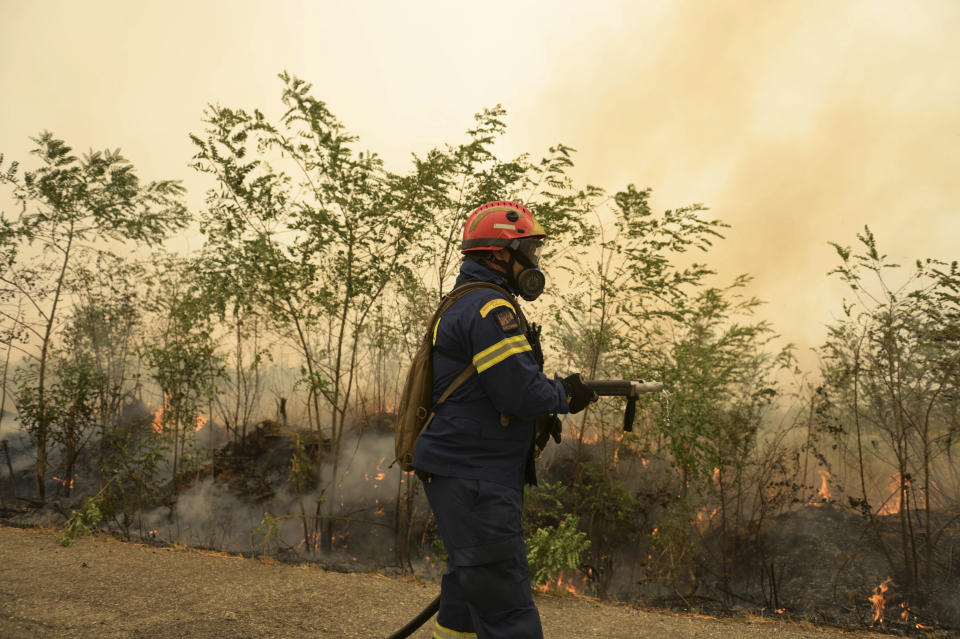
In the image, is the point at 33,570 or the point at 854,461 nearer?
the point at 33,570

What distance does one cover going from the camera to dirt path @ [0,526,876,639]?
13.2ft

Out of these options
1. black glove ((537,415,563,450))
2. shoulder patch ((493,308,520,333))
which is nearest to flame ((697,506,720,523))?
black glove ((537,415,563,450))

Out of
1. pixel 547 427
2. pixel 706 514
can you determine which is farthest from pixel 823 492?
pixel 547 427

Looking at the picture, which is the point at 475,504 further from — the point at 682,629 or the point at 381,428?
the point at 381,428

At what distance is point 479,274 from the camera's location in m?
2.76

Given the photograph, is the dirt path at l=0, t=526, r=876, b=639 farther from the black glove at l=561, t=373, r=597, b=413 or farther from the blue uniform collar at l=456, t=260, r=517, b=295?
the blue uniform collar at l=456, t=260, r=517, b=295

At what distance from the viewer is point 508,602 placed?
2346mm

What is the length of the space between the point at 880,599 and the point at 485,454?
7.01 m

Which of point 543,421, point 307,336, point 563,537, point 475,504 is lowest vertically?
point 563,537

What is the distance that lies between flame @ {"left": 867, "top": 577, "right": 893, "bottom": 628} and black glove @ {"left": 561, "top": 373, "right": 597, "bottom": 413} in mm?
5840

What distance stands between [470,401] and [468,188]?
6.00m

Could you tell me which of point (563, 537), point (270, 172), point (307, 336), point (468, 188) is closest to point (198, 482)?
point (307, 336)

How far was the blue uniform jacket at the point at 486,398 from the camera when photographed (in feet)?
7.91

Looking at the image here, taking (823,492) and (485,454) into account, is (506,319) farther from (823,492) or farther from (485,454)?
(823,492)
